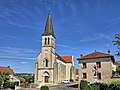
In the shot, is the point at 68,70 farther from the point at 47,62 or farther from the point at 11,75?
the point at 11,75

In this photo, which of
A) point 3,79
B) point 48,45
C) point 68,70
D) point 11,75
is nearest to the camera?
point 3,79

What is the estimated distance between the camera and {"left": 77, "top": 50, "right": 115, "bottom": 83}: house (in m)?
37.2

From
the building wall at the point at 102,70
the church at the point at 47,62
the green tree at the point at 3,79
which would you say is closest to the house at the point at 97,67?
the building wall at the point at 102,70

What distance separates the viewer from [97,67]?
122 feet

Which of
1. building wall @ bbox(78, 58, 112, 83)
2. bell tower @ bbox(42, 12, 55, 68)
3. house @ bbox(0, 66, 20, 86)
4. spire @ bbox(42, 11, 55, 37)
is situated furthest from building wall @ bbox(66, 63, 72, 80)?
building wall @ bbox(78, 58, 112, 83)

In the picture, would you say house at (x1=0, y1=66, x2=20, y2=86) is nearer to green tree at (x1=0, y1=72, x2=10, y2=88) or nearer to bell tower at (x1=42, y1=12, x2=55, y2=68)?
green tree at (x1=0, y1=72, x2=10, y2=88)

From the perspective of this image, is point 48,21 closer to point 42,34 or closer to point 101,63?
point 42,34

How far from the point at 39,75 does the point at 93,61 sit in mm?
22332

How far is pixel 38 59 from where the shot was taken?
56.8m

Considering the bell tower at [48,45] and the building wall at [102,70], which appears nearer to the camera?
the building wall at [102,70]

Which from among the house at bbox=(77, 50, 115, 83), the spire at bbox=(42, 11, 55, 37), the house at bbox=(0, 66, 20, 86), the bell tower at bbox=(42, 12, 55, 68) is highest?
the spire at bbox=(42, 11, 55, 37)

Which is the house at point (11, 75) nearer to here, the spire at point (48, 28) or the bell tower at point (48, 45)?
the bell tower at point (48, 45)

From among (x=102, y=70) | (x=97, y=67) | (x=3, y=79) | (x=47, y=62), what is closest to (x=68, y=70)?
(x=47, y=62)

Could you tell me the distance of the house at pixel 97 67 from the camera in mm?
37188
